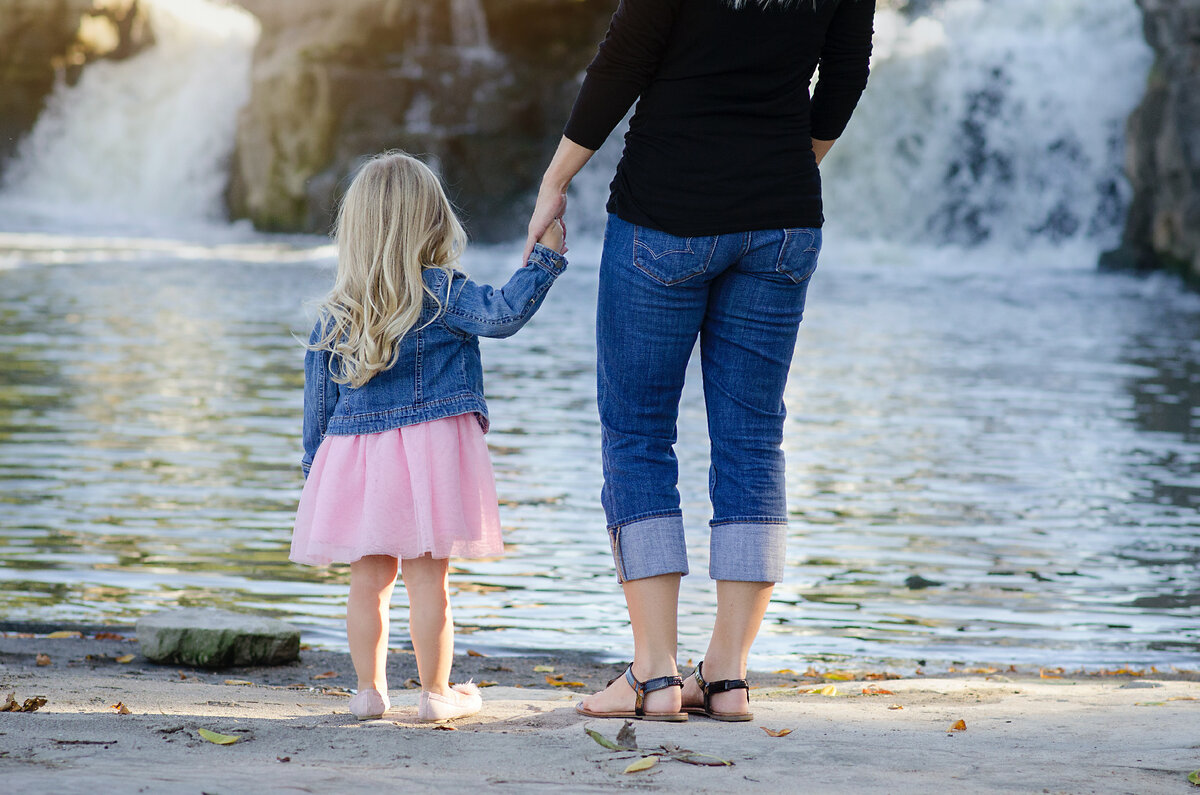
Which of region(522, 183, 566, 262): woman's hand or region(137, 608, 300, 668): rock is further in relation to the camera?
region(137, 608, 300, 668): rock

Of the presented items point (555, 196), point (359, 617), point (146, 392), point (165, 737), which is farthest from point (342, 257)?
point (146, 392)

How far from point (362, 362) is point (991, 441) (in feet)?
21.9

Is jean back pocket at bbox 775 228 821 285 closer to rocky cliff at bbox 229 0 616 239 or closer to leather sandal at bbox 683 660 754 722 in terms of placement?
leather sandal at bbox 683 660 754 722

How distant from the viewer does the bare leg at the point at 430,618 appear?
3469 mm

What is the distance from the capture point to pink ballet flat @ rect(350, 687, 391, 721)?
11.2ft

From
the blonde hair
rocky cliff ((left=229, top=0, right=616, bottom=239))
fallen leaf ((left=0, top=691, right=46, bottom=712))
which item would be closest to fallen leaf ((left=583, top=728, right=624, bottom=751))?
the blonde hair

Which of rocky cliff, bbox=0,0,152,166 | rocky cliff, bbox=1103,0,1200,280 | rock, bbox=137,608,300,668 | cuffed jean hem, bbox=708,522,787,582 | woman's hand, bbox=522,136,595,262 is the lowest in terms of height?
rock, bbox=137,608,300,668

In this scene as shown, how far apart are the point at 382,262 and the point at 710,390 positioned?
0.88 meters

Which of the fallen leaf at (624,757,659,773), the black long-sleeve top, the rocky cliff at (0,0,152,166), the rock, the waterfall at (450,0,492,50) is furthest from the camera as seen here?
the rocky cliff at (0,0,152,166)

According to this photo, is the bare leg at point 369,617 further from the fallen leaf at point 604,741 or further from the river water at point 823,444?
the river water at point 823,444

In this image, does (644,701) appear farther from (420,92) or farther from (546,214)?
(420,92)

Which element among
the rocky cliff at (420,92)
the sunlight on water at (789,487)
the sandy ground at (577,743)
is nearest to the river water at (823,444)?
the sunlight on water at (789,487)

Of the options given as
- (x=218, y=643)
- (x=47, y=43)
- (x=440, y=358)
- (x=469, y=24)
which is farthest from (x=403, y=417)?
(x=47, y=43)

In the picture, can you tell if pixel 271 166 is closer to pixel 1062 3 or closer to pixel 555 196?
pixel 1062 3
